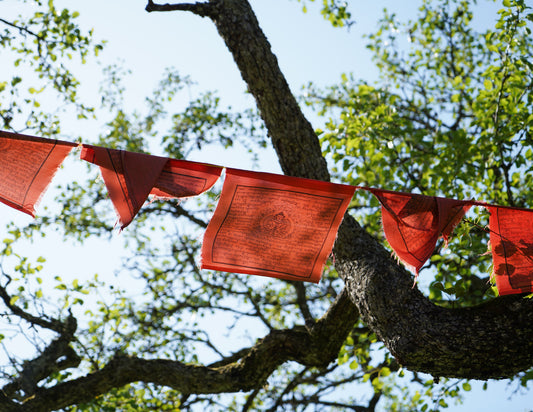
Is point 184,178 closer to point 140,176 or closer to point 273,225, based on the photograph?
point 140,176

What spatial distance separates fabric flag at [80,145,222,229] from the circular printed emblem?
37 centimetres

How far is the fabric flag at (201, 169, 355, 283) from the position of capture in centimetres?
279

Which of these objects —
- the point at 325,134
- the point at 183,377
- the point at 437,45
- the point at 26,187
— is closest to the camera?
the point at 26,187

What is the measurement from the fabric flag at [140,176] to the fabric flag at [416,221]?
3.22ft

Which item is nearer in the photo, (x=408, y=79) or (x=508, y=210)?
(x=508, y=210)

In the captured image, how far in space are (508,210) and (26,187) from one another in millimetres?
2669

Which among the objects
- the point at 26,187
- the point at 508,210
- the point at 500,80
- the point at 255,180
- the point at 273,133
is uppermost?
the point at 500,80

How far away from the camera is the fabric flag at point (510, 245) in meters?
2.94

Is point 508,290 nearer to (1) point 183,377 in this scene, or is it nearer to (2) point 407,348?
(2) point 407,348

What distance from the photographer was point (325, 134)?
5012 millimetres

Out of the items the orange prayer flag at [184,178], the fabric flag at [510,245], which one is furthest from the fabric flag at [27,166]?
the fabric flag at [510,245]

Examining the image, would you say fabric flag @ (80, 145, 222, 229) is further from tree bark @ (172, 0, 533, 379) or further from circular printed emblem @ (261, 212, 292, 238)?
tree bark @ (172, 0, 533, 379)

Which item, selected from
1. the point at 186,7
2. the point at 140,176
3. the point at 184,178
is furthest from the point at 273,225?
the point at 186,7

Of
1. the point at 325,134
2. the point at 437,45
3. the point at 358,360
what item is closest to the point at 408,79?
the point at 437,45
